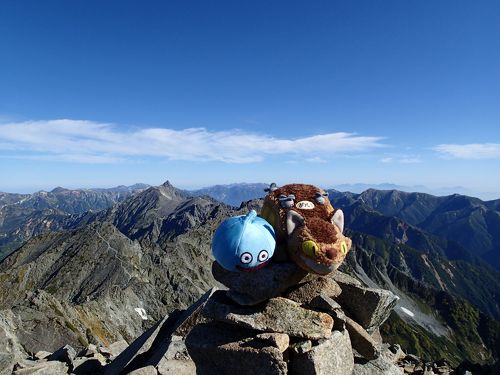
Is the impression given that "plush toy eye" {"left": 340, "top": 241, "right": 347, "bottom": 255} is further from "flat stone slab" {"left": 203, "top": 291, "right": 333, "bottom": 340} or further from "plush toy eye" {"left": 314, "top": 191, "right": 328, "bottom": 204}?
"flat stone slab" {"left": 203, "top": 291, "right": 333, "bottom": 340}

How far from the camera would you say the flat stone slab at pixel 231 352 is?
10602 millimetres

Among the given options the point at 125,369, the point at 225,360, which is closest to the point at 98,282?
the point at 125,369

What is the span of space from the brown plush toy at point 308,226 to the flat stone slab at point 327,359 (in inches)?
81.8

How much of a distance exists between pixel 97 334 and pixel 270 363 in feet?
189

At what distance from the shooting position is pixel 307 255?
1145 cm

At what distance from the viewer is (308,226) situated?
474 inches

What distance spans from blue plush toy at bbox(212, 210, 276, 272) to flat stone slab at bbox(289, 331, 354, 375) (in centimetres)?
287

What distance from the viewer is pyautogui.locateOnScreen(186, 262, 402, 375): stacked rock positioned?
35.4 feet

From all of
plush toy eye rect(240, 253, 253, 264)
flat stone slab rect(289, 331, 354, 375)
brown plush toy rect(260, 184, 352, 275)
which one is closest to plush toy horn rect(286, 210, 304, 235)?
brown plush toy rect(260, 184, 352, 275)

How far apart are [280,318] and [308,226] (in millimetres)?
2983

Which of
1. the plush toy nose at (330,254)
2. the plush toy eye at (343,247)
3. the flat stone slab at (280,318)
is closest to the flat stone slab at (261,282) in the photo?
the flat stone slab at (280,318)

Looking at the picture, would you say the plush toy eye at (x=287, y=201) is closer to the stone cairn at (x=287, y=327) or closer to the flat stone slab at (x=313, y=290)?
the stone cairn at (x=287, y=327)

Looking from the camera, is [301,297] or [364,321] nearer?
[301,297]

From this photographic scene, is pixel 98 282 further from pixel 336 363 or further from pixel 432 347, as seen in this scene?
pixel 432 347
